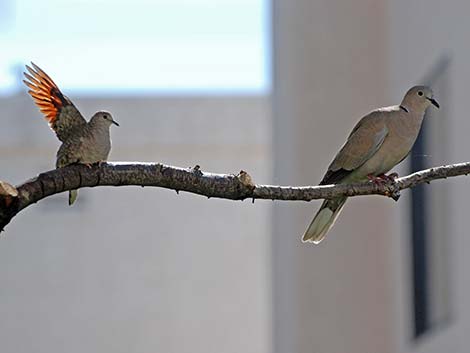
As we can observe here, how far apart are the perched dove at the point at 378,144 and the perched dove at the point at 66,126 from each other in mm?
1217

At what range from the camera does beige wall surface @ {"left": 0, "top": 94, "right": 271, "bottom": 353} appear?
18.3m

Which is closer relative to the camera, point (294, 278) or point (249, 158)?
point (294, 278)

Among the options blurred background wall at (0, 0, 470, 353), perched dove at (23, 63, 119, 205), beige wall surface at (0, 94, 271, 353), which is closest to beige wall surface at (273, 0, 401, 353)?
blurred background wall at (0, 0, 470, 353)

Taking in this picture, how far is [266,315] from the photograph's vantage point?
19047mm

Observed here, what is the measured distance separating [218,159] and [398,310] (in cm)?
860

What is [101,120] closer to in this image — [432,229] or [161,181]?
[161,181]

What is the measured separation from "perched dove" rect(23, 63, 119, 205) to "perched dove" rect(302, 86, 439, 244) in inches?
47.9

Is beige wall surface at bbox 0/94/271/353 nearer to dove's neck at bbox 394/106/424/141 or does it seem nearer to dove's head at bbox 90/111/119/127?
dove's neck at bbox 394/106/424/141

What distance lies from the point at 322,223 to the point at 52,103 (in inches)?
54.1

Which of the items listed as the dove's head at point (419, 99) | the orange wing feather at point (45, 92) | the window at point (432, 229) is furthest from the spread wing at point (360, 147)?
the window at point (432, 229)

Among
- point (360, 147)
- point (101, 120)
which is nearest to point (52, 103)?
point (101, 120)

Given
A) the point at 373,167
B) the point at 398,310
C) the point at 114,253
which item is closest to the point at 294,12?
the point at 398,310

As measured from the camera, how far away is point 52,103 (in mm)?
3520

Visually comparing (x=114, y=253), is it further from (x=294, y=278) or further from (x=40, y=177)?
(x=40, y=177)
